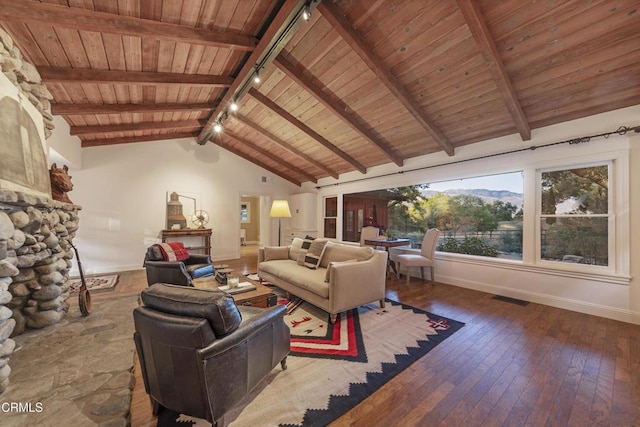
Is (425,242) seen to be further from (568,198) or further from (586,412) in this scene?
(586,412)

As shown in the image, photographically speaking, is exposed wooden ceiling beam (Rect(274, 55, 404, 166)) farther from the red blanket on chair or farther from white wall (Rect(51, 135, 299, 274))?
white wall (Rect(51, 135, 299, 274))

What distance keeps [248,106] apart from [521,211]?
16.4 ft

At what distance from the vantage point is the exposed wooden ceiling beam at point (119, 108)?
3.51m

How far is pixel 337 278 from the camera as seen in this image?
8.71ft

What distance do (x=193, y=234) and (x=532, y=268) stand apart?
6491 mm

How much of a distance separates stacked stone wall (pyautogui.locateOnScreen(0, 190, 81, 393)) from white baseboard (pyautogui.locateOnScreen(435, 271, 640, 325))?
529 cm

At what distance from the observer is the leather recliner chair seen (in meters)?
3.27

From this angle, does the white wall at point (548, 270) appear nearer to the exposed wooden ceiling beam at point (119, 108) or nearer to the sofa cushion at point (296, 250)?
the sofa cushion at point (296, 250)

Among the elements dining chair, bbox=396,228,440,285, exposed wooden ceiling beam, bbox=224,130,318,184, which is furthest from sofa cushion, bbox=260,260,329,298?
exposed wooden ceiling beam, bbox=224,130,318,184

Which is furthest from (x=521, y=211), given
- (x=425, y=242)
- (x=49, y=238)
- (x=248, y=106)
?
(x=49, y=238)

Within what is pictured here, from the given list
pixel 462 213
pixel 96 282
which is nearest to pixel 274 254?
pixel 96 282

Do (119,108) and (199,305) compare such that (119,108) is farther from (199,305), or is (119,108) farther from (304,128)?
(199,305)

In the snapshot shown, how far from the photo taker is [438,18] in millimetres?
2416

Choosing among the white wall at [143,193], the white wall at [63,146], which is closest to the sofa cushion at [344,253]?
the white wall at [143,193]
